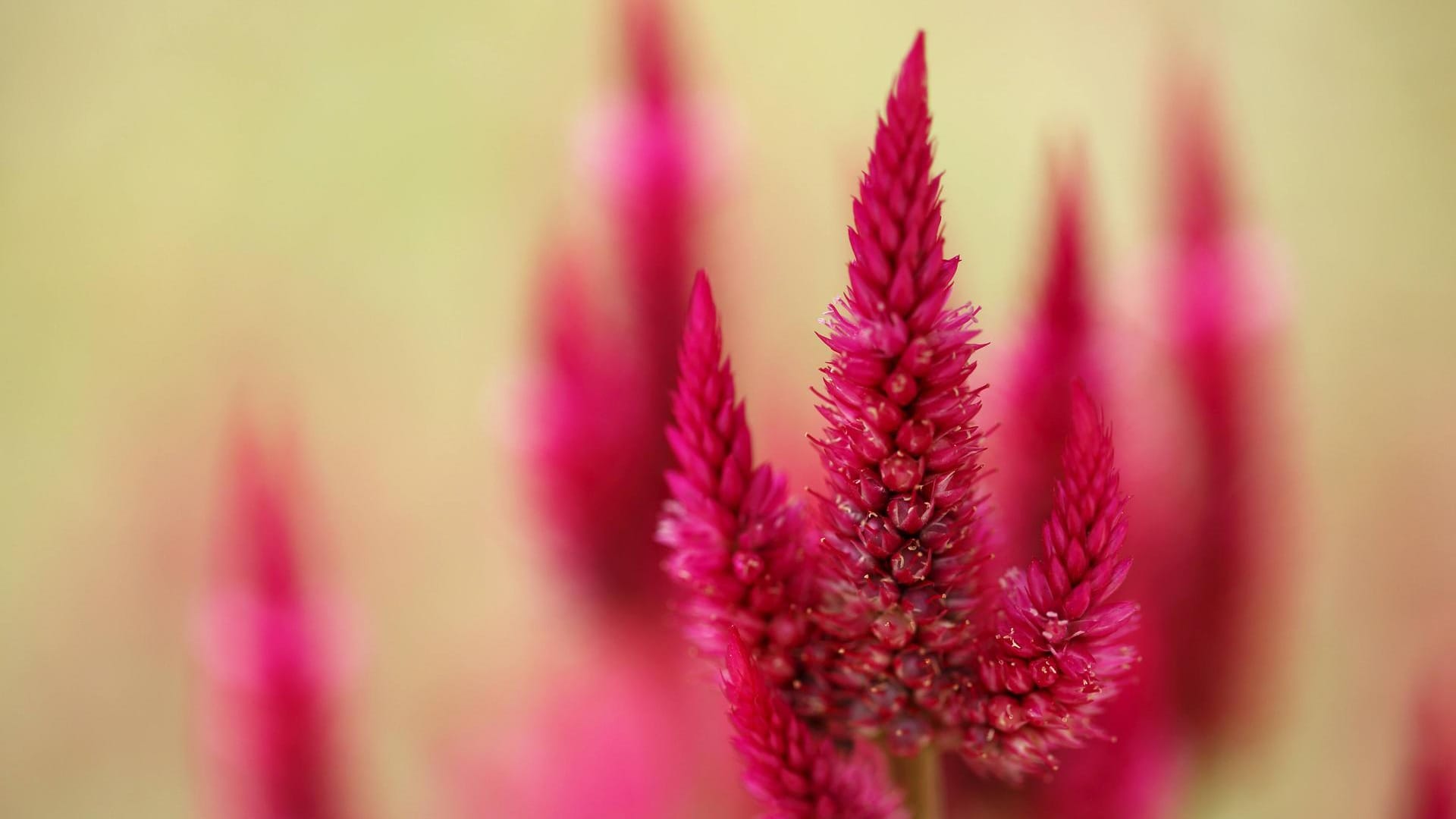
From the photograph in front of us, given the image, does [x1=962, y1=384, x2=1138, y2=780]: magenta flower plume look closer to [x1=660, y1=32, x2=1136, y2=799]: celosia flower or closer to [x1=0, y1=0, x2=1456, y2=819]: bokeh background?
[x1=660, y1=32, x2=1136, y2=799]: celosia flower

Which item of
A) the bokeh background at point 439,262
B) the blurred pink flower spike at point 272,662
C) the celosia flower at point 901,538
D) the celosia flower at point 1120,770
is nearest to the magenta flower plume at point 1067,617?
the celosia flower at point 901,538

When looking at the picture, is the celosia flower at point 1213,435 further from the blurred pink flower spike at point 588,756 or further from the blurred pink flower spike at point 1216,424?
the blurred pink flower spike at point 588,756

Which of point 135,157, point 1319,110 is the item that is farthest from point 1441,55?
point 135,157

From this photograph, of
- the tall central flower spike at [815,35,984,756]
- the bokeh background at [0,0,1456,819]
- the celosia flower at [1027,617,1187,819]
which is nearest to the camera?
the tall central flower spike at [815,35,984,756]

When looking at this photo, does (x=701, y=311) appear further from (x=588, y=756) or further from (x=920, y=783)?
(x=588, y=756)

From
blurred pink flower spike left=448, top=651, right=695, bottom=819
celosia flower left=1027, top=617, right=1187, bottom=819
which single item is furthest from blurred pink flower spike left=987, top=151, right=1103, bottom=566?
blurred pink flower spike left=448, top=651, right=695, bottom=819

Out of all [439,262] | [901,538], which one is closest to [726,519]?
[901,538]
